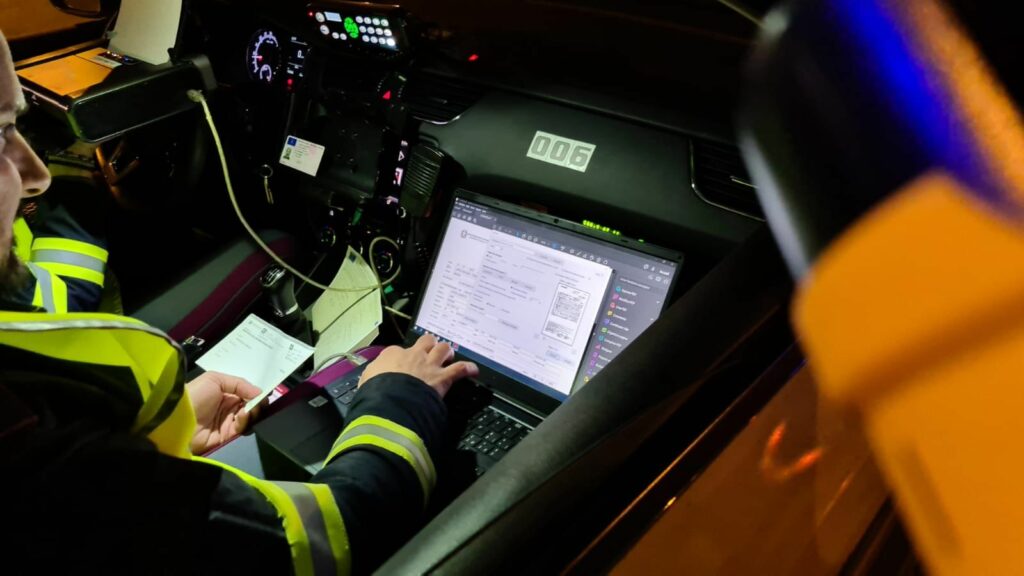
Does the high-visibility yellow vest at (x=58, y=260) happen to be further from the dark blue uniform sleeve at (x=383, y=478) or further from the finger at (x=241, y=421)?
the dark blue uniform sleeve at (x=383, y=478)

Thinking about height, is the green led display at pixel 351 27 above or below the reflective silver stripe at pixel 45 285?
above

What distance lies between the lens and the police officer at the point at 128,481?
1.54 feet

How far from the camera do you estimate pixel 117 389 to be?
1.78ft

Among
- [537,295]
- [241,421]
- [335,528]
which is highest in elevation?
[537,295]

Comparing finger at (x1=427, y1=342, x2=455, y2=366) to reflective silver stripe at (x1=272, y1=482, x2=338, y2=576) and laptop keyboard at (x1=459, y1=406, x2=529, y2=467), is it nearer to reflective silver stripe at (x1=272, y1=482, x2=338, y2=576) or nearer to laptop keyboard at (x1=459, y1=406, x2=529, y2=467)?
laptop keyboard at (x1=459, y1=406, x2=529, y2=467)

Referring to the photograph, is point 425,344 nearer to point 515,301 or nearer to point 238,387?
point 515,301

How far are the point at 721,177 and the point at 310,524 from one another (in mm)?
687

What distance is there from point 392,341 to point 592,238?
18.8 inches

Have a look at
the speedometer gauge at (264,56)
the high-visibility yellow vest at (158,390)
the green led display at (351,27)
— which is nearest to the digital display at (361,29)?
the green led display at (351,27)

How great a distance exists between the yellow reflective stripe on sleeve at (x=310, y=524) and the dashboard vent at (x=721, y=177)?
634mm

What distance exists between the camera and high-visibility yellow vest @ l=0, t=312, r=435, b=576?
51 centimetres

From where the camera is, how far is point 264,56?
1380mm

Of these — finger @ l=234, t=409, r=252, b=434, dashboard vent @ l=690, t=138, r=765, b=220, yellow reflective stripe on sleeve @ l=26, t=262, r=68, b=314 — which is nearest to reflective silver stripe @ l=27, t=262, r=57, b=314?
yellow reflective stripe on sleeve @ l=26, t=262, r=68, b=314

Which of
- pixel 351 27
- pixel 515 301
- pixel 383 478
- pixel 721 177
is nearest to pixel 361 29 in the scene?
pixel 351 27
